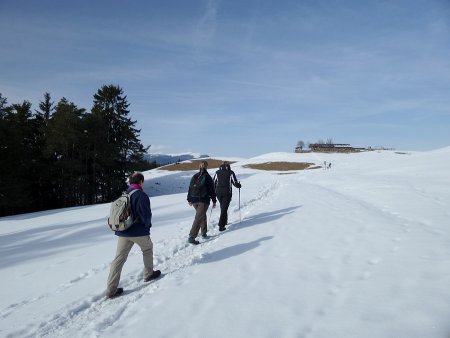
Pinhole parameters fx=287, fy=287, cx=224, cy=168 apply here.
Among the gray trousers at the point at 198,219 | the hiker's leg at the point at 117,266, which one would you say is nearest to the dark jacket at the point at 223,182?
the gray trousers at the point at 198,219

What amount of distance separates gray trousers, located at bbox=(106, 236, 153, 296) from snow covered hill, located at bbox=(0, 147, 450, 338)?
0.27 meters

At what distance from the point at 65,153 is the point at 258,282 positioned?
1207 inches

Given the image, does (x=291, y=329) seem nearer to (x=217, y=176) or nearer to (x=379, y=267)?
(x=379, y=267)

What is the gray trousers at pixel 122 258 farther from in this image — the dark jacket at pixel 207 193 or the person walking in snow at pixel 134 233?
the dark jacket at pixel 207 193

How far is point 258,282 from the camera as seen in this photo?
5000mm

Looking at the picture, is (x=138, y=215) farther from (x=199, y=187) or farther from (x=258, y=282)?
(x=199, y=187)

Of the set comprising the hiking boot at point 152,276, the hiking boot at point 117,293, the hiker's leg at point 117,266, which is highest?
the hiker's leg at point 117,266

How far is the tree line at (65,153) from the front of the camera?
27.1 metres

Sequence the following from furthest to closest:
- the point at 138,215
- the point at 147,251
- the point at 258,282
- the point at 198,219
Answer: the point at 198,219 < the point at 147,251 < the point at 138,215 < the point at 258,282

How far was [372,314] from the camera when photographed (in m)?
3.70

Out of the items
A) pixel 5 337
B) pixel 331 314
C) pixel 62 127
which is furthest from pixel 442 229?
pixel 62 127

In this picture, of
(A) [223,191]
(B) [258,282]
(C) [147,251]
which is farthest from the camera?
(A) [223,191]

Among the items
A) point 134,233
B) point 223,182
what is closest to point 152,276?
point 134,233

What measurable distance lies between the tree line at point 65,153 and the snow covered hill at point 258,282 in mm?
20769
